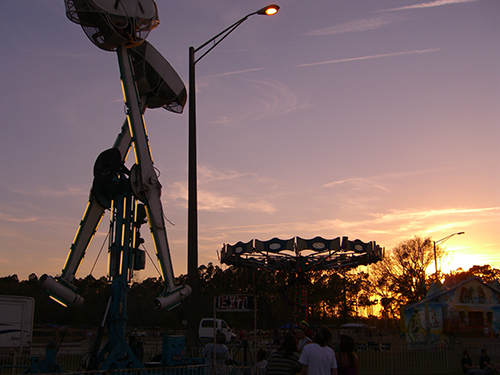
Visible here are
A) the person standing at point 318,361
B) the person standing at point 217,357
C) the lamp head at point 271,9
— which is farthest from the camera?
the lamp head at point 271,9

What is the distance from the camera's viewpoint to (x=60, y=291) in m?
11.1

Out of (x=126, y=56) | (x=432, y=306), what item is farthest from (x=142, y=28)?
(x=432, y=306)

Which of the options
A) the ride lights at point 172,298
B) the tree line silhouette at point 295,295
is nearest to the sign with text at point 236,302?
the ride lights at point 172,298

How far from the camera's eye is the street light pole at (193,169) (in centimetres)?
1330

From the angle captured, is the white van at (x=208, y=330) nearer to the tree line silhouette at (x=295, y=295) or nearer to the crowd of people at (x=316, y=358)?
the tree line silhouette at (x=295, y=295)

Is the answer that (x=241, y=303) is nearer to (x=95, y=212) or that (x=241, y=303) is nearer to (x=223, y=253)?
(x=95, y=212)

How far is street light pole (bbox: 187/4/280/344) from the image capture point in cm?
1330

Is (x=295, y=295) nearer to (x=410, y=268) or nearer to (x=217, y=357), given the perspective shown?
(x=410, y=268)

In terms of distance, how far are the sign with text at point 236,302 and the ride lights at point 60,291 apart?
11.1 feet

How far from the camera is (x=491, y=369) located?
704 inches

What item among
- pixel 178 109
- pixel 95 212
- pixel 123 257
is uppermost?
pixel 178 109

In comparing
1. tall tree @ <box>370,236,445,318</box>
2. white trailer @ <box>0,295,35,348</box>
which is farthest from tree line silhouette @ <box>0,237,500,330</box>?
white trailer @ <box>0,295,35,348</box>

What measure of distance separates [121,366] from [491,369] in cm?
1378

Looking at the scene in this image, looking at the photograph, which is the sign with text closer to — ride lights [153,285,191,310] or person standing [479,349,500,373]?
ride lights [153,285,191,310]
